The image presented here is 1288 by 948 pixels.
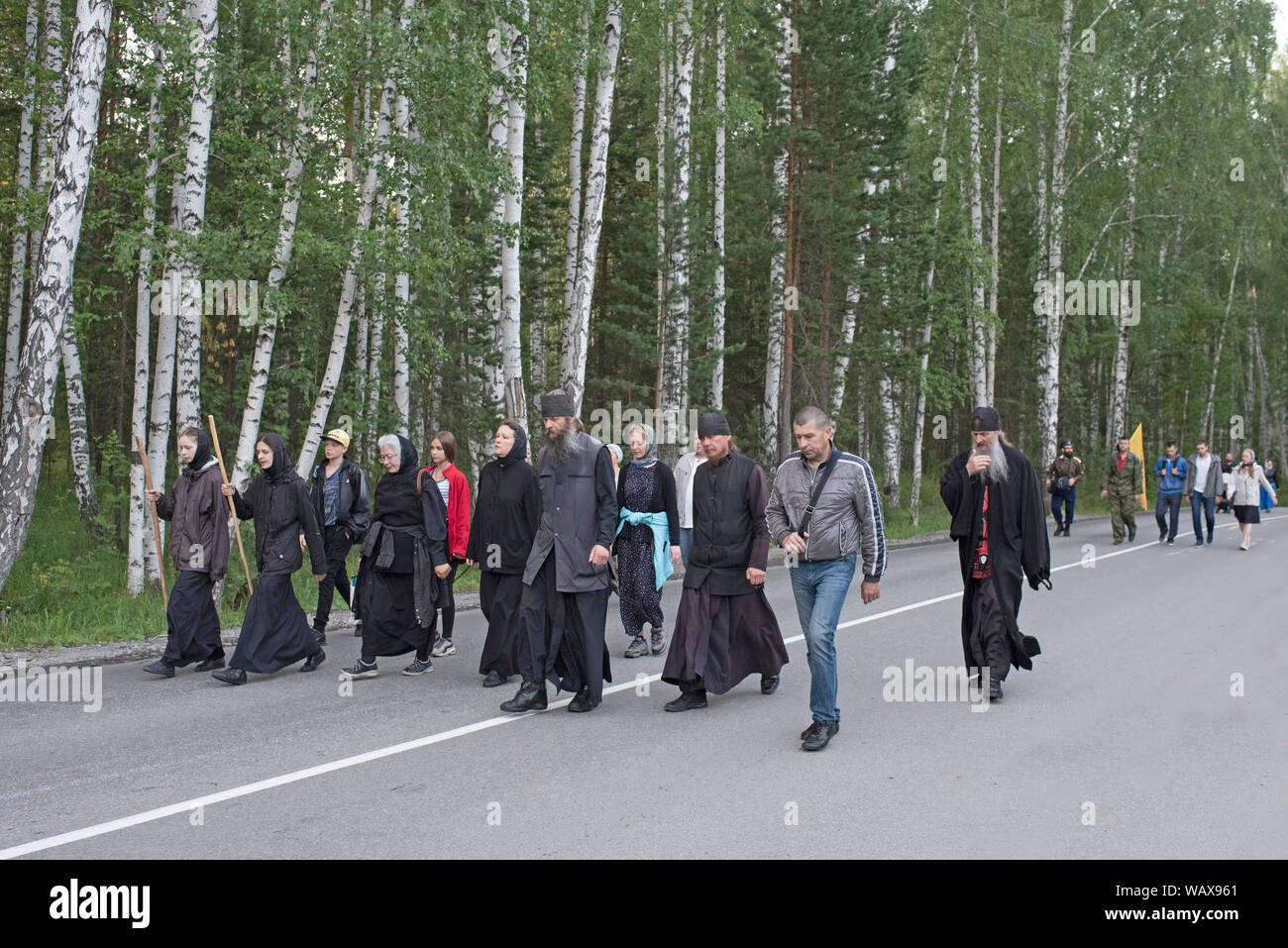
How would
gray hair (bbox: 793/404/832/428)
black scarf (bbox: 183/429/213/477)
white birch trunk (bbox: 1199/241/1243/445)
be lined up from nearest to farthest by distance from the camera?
gray hair (bbox: 793/404/832/428) → black scarf (bbox: 183/429/213/477) → white birch trunk (bbox: 1199/241/1243/445)

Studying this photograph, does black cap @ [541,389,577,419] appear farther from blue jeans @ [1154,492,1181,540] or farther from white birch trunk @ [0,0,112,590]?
blue jeans @ [1154,492,1181,540]

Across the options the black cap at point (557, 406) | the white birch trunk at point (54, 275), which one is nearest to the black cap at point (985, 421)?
the black cap at point (557, 406)

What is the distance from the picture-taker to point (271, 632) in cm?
962

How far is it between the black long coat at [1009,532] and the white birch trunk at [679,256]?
13.2m

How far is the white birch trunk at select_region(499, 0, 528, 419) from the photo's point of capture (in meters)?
16.2

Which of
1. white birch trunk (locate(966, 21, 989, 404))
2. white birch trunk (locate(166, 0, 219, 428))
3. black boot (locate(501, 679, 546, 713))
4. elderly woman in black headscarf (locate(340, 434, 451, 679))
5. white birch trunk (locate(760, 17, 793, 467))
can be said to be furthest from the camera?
white birch trunk (locate(966, 21, 989, 404))

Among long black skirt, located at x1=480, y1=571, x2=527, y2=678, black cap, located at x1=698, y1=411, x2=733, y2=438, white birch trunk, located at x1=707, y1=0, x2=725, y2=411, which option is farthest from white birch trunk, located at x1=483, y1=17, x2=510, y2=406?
black cap, located at x1=698, y1=411, x2=733, y2=438

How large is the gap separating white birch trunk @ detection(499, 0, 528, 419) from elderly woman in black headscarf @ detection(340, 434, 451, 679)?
20.1 feet

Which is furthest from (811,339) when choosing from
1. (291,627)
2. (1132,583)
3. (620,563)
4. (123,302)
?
(291,627)

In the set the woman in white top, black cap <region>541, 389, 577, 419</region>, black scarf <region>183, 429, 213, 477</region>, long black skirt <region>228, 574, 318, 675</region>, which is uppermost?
black cap <region>541, 389, 577, 419</region>

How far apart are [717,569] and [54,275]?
7.36 m

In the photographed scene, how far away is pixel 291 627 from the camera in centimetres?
973

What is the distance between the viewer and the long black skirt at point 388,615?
9742mm
